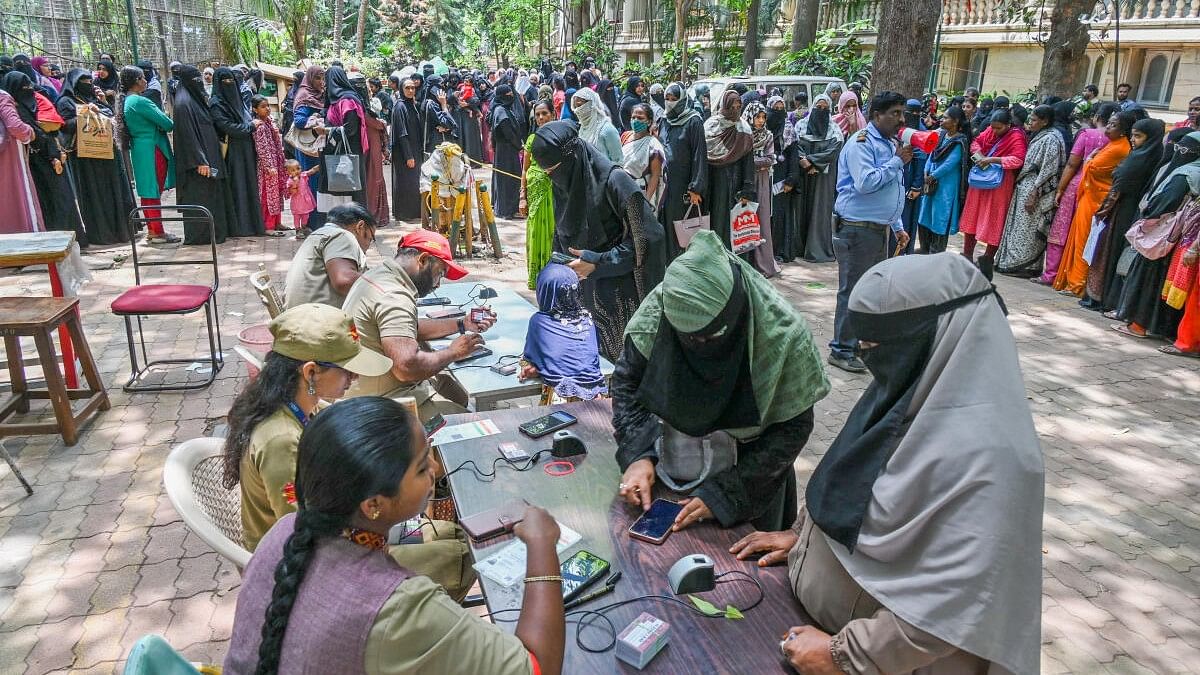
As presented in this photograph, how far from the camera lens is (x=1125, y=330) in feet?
22.0

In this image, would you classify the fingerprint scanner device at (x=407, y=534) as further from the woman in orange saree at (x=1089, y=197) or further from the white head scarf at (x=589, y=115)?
the woman in orange saree at (x=1089, y=197)

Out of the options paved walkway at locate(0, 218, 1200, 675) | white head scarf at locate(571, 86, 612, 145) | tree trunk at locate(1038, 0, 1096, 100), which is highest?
tree trunk at locate(1038, 0, 1096, 100)

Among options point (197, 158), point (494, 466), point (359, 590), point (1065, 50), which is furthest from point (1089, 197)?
point (197, 158)

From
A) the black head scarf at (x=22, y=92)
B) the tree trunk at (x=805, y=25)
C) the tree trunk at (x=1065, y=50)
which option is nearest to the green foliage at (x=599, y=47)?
the tree trunk at (x=805, y=25)

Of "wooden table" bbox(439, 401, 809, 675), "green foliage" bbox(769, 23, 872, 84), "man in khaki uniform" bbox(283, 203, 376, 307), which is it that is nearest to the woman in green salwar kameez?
"man in khaki uniform" bbox(283, 203, 376, 307)

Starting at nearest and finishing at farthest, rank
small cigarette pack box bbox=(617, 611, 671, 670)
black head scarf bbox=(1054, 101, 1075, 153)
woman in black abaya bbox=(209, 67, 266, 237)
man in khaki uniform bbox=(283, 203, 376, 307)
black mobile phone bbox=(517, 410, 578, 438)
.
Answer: small cigarette pack box bbox=(617, 611, 671, 670) < black mobile phone bbox=(517, 410, 578, 438) < man in khaki uniform bbox=(283, 203, 376, 307) < black head scarf bbox=(1054, 101, 1075, 153) < woman in black abaya bbox=(209, 67, 266, 237)

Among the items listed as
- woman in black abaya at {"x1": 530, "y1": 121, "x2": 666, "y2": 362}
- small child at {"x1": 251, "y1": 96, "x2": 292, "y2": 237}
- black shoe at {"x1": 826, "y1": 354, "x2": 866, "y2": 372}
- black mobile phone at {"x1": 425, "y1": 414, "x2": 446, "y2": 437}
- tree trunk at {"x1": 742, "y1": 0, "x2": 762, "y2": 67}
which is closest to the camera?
black mobile phone at {"x1": 425, "y1": 414, "x2": 446, "y2": 437}

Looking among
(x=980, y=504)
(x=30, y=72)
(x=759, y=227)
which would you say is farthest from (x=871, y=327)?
(x=30, y=72)

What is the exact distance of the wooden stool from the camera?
413cm

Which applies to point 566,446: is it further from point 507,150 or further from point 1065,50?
point 1065,50

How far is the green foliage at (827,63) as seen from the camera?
1602 cm

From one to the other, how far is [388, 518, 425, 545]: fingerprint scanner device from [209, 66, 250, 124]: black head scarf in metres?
7.31

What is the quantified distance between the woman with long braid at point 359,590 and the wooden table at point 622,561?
0.24 m

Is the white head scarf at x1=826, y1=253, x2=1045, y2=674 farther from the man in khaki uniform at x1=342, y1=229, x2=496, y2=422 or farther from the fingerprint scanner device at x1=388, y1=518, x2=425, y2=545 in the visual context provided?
the man in khaki uniform at x1=342, y1=229, x2=496, y2=422
